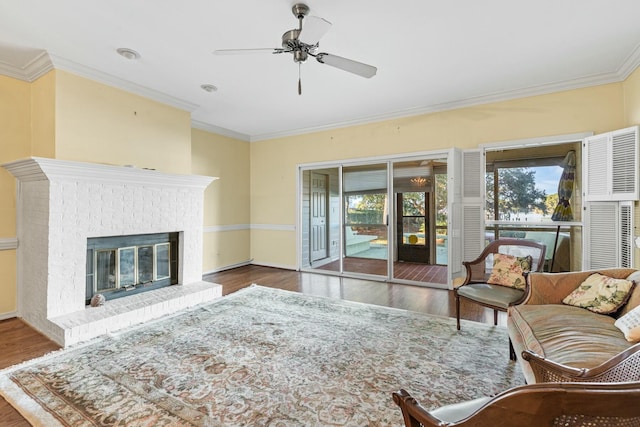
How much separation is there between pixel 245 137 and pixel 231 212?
1.68m

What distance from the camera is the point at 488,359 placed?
2395 mm

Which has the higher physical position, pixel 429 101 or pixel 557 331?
pixel 429 101

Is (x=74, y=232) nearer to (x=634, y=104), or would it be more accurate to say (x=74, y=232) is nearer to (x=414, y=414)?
(x=414, y=414)

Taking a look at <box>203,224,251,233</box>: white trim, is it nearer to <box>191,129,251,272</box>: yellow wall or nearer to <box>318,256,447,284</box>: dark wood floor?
<box>191,129,251,272</box>: yellow wall

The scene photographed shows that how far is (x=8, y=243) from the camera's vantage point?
3.30 meters

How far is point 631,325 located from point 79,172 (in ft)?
15.5

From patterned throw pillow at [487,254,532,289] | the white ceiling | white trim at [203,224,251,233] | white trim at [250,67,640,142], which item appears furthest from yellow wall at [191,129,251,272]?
patterned throw pillow at [487,254,532,289]

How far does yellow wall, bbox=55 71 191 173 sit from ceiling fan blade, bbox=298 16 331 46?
2.72m

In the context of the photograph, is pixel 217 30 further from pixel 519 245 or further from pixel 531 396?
pixel 519 245

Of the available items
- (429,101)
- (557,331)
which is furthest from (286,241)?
(557,331)

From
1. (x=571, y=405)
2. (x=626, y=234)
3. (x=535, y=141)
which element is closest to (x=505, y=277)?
(x=626, y=234)

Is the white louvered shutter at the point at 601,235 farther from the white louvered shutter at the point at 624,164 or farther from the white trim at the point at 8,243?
the white trim at the point at 8,243

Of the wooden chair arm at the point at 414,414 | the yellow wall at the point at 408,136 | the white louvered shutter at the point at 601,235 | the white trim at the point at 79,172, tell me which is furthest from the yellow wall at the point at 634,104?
the white trim at the point at 79,172

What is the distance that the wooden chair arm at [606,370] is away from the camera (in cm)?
110
